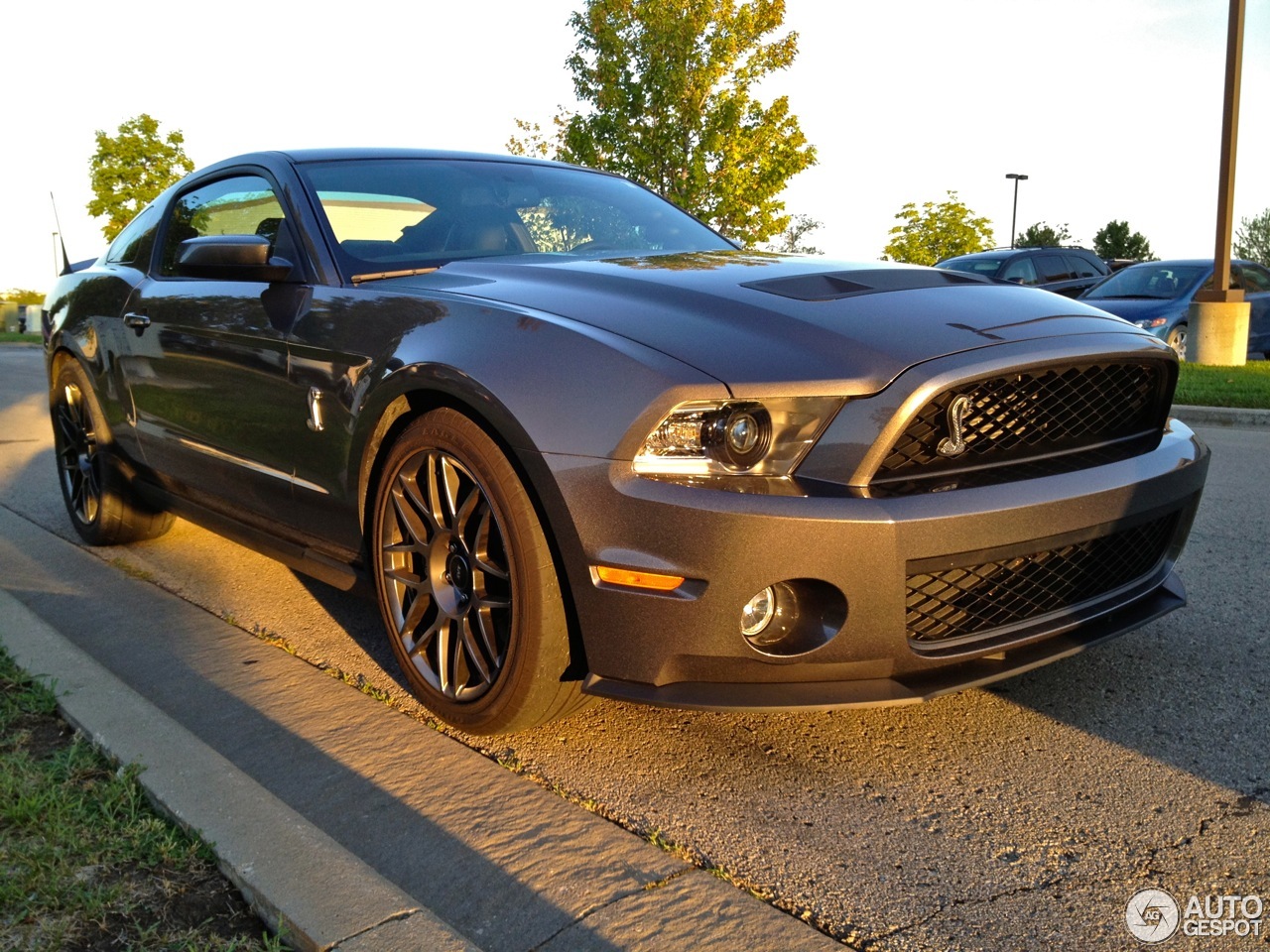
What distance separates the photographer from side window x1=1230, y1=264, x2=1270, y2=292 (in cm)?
1473

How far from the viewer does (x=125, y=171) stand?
144 ft

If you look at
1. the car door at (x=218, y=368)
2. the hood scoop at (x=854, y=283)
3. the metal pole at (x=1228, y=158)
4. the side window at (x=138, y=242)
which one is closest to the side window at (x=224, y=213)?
the car door at (x=218, y=368)

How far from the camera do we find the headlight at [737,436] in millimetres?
2441

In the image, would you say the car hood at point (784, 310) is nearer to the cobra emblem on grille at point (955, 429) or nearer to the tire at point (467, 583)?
the cobra emblem on grille at point (955, 429)

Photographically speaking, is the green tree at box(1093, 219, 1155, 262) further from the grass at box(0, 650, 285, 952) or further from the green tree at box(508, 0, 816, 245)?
the grass at box(0, 650, 285, 952)

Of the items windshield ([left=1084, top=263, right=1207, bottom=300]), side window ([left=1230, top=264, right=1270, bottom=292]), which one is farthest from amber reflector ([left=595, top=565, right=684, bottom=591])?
side window ([left=1230, top=264, right=1270, bottom=292])

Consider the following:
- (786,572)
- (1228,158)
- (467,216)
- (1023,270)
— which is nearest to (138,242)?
(467,216)

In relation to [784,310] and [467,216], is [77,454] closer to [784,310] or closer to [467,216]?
[467,216]

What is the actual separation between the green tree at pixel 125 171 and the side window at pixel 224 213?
140 feet

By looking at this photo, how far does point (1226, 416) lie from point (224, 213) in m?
7.75

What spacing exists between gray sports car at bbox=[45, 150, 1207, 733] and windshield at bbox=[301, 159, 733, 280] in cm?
2

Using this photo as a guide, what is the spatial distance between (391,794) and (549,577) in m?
0.62

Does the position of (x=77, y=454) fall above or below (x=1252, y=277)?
above

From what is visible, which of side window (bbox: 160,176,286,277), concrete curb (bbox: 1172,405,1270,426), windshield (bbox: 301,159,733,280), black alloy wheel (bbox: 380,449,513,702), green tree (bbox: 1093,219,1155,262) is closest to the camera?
black alloy wheel (bbox: 380,449,513,702)
